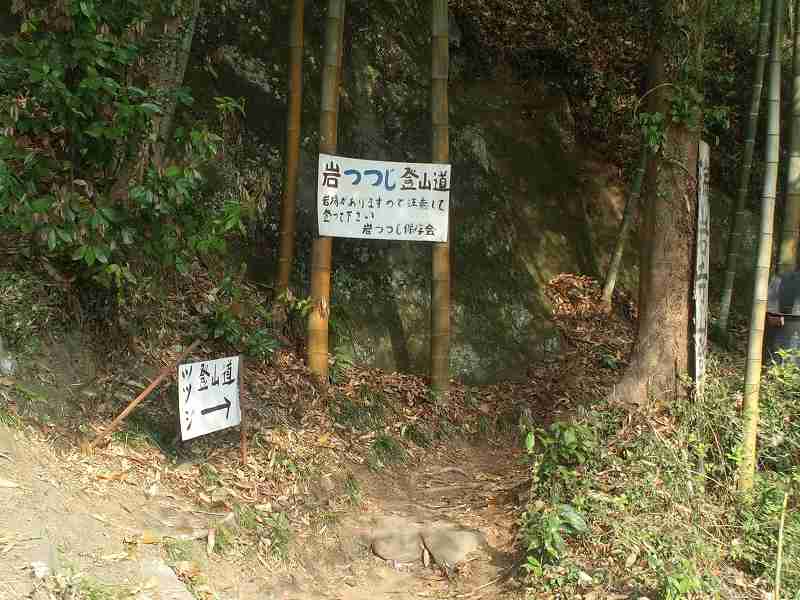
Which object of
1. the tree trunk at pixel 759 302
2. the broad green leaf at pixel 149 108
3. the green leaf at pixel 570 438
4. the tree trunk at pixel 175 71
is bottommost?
the green leaf at pixel 570 438

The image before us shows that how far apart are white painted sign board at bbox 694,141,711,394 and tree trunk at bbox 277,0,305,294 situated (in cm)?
336

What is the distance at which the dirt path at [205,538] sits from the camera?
3.82 meters

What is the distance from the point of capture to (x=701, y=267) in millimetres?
5664

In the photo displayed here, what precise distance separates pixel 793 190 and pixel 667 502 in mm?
3937

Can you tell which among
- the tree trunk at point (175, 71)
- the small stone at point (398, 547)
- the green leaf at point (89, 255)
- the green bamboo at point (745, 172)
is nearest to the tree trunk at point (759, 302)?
the small stone at point (398, 547)

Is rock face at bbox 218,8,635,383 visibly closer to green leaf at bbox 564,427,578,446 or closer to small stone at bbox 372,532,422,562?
small stone at bbox 372,532,422,562

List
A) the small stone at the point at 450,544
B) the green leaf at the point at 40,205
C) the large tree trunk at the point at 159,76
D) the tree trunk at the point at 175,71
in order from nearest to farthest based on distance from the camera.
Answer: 1. the green leaf at the point at 40,205
2. the large tree trunk at the point at 159,76
3. the small stone at the point at 450,544
4. the tree trunk at the point at 175,71

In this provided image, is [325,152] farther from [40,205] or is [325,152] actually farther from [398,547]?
[398,547]

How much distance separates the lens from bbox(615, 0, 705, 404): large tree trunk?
5719 millimetres

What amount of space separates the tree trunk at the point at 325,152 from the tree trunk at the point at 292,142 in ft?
1.23

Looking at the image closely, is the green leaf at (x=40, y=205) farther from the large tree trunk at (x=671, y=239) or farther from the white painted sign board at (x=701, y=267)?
the white painted sign board at (x=701, y=267)

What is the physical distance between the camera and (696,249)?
5.69 m

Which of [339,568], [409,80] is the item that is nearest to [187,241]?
[339,568]

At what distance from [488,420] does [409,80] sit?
4063 millimetres
